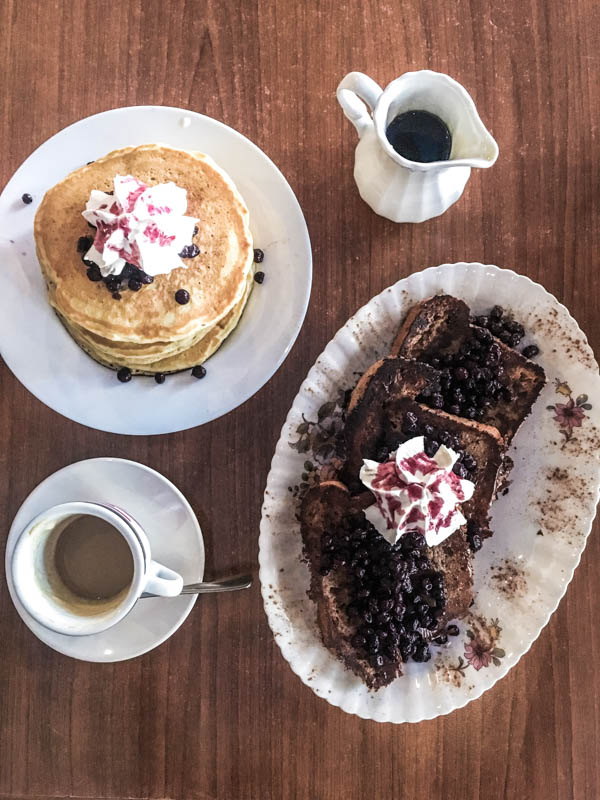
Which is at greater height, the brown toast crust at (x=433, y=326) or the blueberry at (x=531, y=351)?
the brown toast crust at (x=433, y=326)

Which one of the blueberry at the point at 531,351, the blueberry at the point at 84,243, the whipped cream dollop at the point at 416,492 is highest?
the blueberry at the point at 84,243

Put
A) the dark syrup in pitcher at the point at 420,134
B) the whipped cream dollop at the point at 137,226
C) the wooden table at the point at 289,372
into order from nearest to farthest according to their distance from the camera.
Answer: the whipped cream dollop at the point at 137,226
the dark syrup in pitcher at the point at 420,134
the wooden table at the point at 289,372

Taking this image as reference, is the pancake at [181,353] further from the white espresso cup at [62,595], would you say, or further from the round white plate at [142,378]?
the white espresso cup at [62,595]

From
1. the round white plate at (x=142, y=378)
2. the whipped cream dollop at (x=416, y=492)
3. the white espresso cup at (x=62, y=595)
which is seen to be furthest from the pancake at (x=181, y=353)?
the whipped cream dollop at (x=416, y=492)

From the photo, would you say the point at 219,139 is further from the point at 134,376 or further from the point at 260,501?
the point at 260,501

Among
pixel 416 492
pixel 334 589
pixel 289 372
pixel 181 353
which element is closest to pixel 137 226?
pixel 181 353
